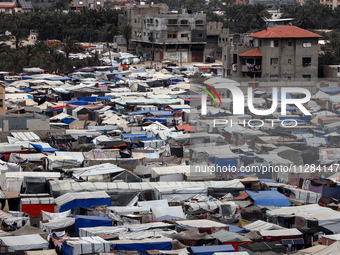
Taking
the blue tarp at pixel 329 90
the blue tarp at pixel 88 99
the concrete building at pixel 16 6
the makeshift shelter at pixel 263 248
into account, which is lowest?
the blue tarp at pixel 88 99

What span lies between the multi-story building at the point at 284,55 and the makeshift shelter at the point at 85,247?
35000 mm

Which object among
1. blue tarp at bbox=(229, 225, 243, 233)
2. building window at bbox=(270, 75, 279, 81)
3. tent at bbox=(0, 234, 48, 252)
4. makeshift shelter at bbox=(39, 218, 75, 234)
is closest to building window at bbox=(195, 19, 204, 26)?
Answer: building window at bbox=(270, 75, 279, 81)

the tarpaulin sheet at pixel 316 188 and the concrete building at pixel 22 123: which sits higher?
the concrete building at pixel 22 123

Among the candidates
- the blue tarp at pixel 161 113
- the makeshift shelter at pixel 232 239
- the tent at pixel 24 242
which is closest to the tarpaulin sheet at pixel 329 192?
the makeshift shelter at pixel 232 239

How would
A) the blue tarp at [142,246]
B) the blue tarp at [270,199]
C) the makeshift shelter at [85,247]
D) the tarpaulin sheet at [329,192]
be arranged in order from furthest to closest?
the tarpaulin sheet at [329,192] → the blue tarp at [270,199] → the blue tarp at [142,246] → the makeshift shelter at [85,247]

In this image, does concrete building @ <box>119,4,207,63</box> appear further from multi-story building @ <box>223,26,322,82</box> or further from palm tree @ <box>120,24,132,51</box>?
multi-story building @ <box>223,26,322,82</box>

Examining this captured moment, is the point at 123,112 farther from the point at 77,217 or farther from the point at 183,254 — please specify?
the point at 183,254

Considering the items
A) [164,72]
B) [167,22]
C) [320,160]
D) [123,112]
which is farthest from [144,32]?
[320,160]

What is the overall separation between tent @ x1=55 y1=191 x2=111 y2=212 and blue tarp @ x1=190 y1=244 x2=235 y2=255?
16.4ft

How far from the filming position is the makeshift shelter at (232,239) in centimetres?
1658

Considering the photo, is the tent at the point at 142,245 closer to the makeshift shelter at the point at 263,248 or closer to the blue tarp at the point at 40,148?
the makeshift shelter at the point at 263,248

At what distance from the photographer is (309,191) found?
72.3ft

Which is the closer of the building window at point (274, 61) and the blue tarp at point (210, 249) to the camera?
the blue tarp at point (210, 249)

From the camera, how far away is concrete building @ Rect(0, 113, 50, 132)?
31.7 m
